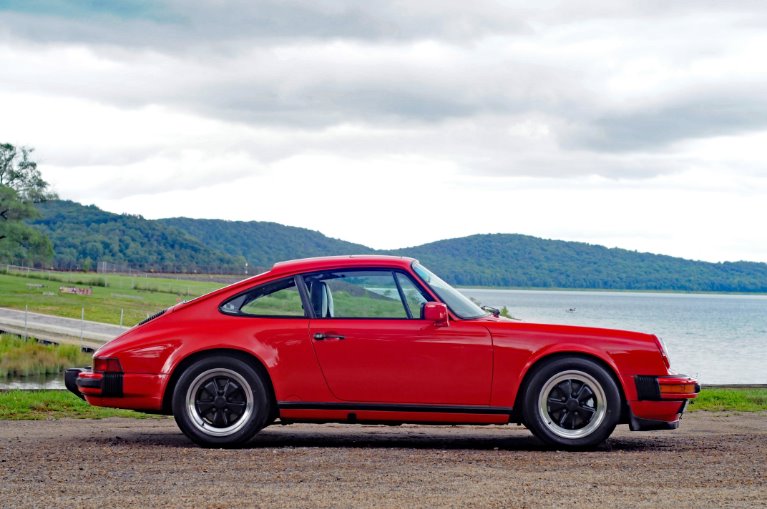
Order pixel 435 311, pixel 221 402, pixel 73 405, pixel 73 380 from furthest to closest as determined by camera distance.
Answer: pixel 73 405 → pixel 73 380 → pixel 221 402 → pixel 435 311

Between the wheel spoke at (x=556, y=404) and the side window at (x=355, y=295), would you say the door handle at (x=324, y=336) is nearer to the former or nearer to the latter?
the side window at (x=355, y=295)

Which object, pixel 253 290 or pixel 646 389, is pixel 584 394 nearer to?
pixel 646 389

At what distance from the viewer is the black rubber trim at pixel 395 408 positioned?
8.71 meters

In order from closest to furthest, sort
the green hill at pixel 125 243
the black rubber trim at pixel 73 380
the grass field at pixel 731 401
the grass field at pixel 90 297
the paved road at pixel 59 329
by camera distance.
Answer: the black rubber trim at pixel 73 380 → the grass field at pixel 731 401 → the paved road at pixel 59 329 → the grass field at pixel 90 297 → the green hill at pixel 125 243

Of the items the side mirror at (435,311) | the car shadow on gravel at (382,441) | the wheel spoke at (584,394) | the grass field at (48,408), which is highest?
the side mirror at (435,311)

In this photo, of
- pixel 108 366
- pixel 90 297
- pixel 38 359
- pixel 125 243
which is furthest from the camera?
pixel 125 243

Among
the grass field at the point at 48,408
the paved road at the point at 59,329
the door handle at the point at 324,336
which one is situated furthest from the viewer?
the paved road at the point at 59,329

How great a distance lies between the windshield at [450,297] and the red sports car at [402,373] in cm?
5

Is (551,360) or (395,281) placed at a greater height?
(395,281)

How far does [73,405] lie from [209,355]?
5677 millimetres

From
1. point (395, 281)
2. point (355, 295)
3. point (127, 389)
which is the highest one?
point (395, 281)

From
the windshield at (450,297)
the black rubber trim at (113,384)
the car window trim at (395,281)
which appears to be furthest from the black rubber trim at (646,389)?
the black rubber trim at (113,384)

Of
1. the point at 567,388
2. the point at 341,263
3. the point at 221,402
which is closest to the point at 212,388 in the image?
the point at 221,402

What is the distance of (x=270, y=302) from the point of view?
29.8 feet
